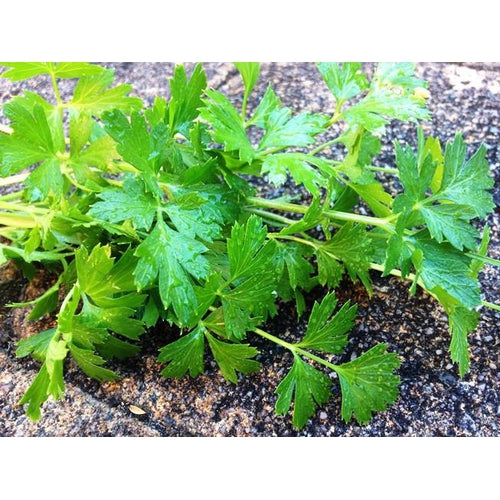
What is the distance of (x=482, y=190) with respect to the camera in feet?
3.50

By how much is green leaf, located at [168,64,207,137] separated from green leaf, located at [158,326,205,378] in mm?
345

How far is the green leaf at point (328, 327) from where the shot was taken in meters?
1.07

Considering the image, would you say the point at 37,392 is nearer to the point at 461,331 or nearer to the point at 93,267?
the point at 93,267

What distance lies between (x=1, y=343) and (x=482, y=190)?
2.96ft

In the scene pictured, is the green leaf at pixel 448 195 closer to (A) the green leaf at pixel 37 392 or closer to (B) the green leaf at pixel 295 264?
(B) the green leaf at pixel 295 264

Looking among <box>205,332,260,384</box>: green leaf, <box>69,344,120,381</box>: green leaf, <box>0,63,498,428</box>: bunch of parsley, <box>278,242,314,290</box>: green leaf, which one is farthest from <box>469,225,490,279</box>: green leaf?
<box>69,344,120,381</box>: green leaf

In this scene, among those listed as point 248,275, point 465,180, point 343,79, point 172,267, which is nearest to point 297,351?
point 248,275

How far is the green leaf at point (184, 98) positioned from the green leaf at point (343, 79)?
0.23 m

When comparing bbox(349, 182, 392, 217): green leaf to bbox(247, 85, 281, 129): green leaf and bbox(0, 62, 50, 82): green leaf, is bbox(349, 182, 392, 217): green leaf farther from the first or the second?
bbox(0, 62, 50, 82): green leaf

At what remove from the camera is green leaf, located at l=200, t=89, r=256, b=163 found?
3.38 feet

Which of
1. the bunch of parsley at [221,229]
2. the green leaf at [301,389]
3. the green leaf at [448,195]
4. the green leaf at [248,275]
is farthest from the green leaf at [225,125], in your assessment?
the green leaf at [301,389]

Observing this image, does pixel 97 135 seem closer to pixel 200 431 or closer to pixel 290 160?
pixel 290 160

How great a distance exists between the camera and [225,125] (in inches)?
41.3

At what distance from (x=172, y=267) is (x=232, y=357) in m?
0.22
